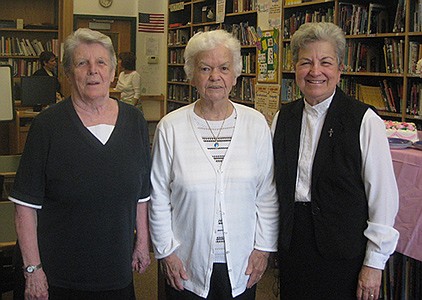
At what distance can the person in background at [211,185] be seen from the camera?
197 centimetres

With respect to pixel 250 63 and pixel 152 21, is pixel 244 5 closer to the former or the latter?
pixel 250 63

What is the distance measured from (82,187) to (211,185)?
45 centimetres

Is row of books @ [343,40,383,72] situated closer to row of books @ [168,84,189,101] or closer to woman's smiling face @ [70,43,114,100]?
woman's smiling face @ [70,43,114,100]

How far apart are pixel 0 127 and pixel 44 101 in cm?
60

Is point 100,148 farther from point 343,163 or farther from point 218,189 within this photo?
point 343,163

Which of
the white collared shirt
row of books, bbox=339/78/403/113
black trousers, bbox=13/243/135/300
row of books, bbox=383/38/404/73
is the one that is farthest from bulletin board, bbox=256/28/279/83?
black trousers, bbox=13/243/135/300

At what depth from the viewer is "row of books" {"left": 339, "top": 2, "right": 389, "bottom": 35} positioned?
4.82 m

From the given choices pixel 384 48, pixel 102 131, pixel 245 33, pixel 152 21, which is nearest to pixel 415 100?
pixel 384 48

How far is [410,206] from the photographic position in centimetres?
233

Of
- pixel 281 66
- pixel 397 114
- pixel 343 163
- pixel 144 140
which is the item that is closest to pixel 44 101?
pixel 281 66

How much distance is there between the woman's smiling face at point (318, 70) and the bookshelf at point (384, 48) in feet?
8.62

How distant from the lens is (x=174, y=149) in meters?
2.01

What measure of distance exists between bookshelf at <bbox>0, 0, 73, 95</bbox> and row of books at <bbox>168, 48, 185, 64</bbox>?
6.08ft

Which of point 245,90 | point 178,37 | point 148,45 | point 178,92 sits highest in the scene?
point 178,37
